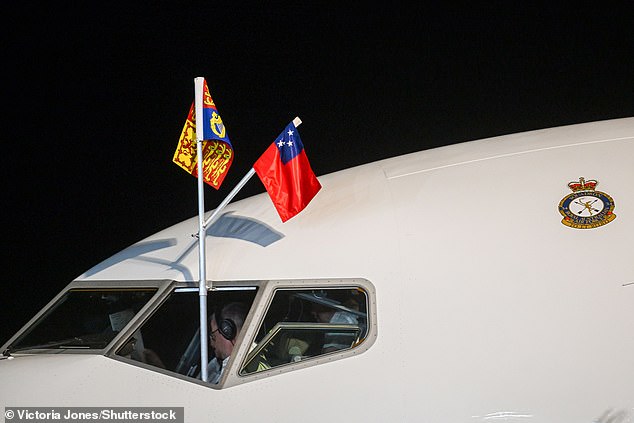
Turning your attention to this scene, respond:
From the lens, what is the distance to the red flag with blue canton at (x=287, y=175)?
5.42 metres

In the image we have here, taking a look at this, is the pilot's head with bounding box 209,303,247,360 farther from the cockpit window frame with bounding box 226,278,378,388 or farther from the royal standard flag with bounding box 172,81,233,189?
the royal standard flag with bounding box 172,81,233,189

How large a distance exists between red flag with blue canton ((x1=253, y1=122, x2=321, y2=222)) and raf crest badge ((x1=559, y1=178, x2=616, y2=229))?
1848mm

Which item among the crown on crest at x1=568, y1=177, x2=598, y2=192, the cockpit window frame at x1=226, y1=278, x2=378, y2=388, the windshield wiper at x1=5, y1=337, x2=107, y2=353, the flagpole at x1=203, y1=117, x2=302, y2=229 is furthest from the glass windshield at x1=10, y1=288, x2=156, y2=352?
the crown on crest at x1=568, y1=177, x2=598, y2=192

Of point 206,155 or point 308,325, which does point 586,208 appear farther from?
Result: point 206,155

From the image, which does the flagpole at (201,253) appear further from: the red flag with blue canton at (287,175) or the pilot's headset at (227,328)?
the red flag with blue canton at (287,175)

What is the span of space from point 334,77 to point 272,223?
303 inches

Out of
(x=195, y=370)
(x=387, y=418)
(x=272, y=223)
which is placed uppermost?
(x=272, y=223)

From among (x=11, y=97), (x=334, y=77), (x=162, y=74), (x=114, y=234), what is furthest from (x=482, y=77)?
(x=11, y=97)

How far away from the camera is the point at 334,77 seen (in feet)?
42.9

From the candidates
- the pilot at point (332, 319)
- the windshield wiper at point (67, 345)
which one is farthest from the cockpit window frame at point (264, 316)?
the windshield wiper at point (67, 345)

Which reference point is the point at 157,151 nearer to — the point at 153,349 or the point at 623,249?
the point at 153,349

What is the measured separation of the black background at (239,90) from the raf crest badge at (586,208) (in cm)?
789

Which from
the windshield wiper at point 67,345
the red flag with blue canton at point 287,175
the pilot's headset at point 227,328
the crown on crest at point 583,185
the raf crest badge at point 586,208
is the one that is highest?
the red flag with blue canton at point 287,175

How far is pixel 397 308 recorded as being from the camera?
495 centimetres
